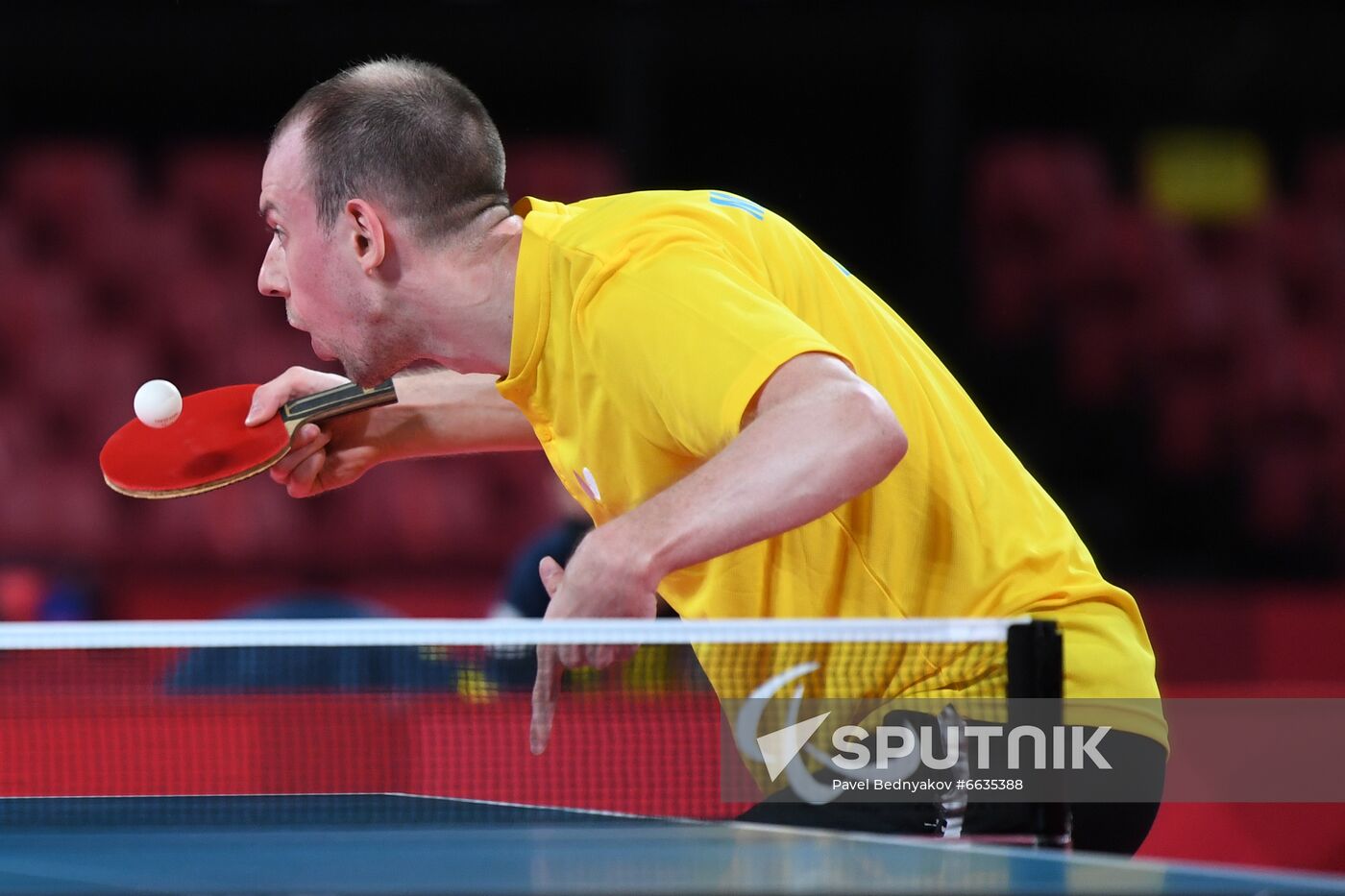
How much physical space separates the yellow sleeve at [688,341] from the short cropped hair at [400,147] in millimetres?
261

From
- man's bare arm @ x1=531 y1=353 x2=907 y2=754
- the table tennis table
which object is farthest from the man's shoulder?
the table tennis table

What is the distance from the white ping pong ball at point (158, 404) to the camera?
2533 mm

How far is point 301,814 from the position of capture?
2.21m

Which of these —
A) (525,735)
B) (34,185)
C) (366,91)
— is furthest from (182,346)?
(366,91)

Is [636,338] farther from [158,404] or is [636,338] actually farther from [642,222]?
[158,404]

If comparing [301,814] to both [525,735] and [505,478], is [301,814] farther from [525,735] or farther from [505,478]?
[505,478]

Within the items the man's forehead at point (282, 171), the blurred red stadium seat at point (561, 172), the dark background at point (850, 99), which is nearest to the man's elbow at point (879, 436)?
the man's forehead at point (282, 171)

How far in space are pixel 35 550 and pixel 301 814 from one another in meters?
4.56

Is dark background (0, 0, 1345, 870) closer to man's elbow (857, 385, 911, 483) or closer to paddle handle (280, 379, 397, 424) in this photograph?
paddle handle (280, 379, 397, 424)

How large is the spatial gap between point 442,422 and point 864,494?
88 centimetres

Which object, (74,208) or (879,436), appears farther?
(74,208)

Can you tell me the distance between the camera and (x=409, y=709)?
3.51 metres

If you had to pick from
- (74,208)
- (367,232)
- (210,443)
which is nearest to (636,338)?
(367,232)

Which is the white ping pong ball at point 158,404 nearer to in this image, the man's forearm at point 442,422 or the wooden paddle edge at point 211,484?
the wooden paddle edge at point 211,484
